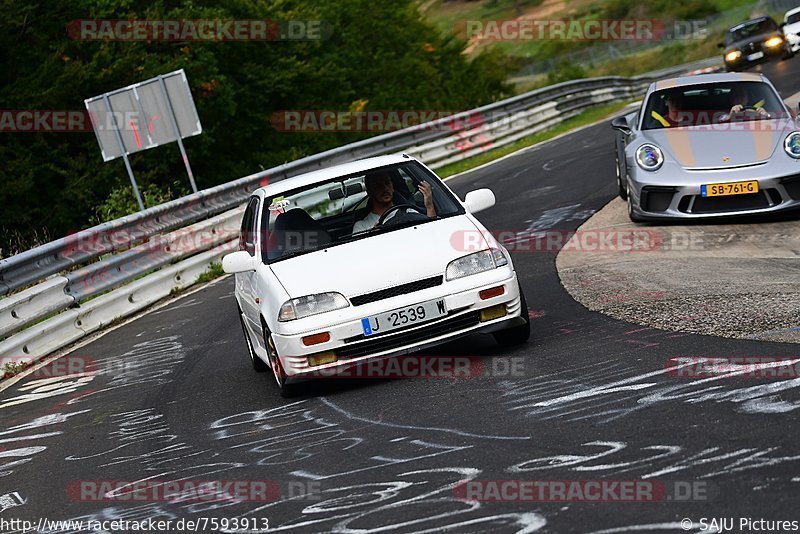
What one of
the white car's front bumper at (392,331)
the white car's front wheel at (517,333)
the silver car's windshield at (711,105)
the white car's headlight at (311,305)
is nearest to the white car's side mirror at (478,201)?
the white car's front wheel at (517,333)

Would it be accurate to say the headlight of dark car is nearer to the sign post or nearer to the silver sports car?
the sign post

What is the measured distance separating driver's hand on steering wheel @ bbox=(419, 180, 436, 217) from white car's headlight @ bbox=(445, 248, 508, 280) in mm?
785

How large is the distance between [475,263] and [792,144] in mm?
5416

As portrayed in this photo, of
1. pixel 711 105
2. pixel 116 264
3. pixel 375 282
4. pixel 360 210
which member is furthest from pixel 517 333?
pixel 116 264

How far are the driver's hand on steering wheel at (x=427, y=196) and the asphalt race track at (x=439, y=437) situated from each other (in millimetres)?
980

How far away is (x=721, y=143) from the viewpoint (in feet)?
39.4

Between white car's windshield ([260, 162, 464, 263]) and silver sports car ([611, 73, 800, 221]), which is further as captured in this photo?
silver sports car ([611, 73, 800, 221])

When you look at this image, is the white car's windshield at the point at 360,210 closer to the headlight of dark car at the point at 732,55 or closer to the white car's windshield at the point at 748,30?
the headlight of dark car at the point at 732,55

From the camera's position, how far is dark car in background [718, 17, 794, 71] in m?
35.7

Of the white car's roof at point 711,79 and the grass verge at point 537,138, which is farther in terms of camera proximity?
the grass verge at point 537,138

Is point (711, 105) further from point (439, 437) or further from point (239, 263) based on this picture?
point (439, 437)

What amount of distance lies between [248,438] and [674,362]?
8.12 feet

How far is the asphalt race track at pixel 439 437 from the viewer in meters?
4.75

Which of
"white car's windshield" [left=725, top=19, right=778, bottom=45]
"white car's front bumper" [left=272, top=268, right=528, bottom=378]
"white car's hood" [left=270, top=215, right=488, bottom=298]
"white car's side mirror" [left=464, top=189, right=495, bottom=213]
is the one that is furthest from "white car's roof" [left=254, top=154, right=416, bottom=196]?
"white car's windshield" [left=725, top=19, right=778, bottom=45]
